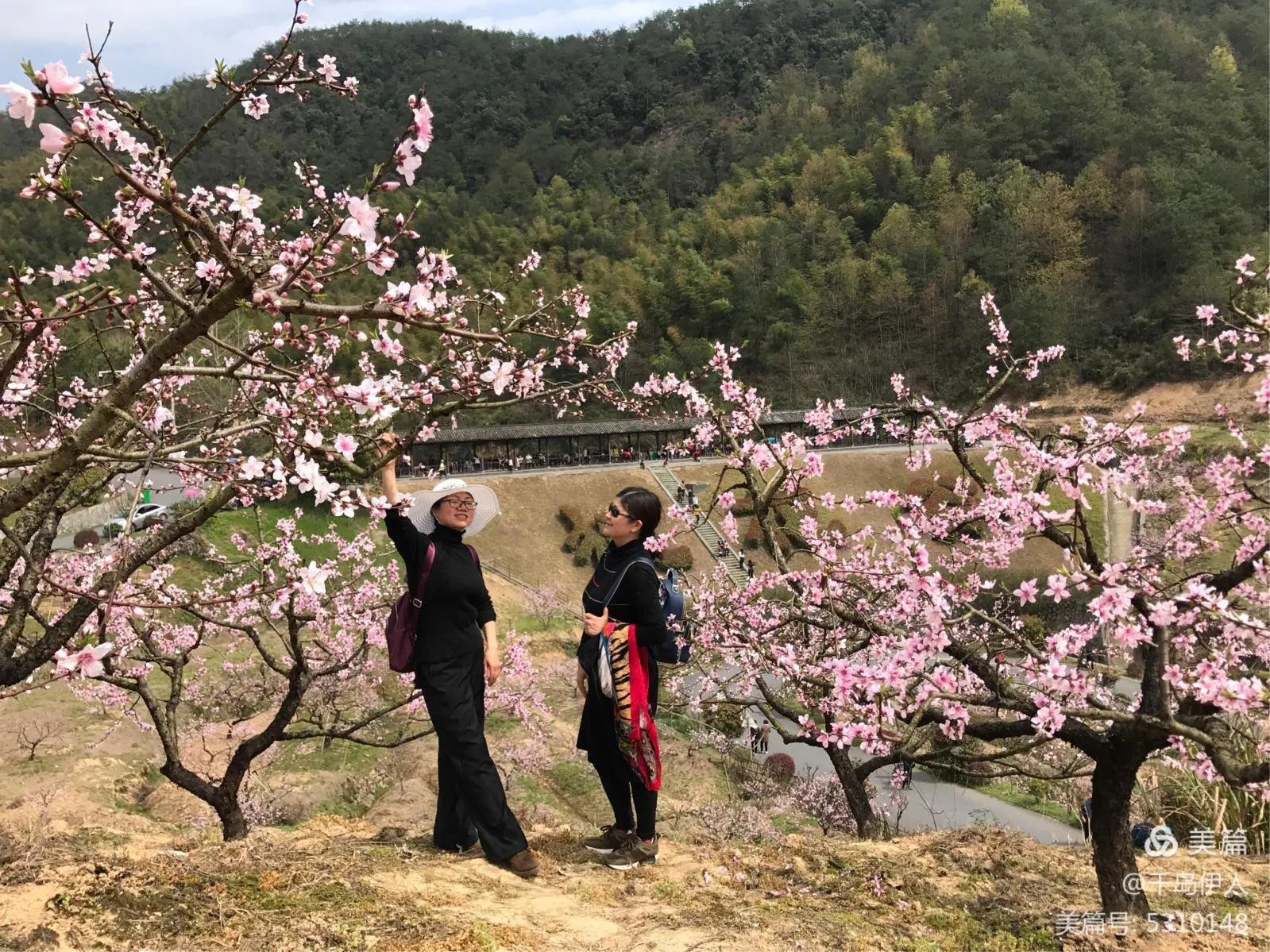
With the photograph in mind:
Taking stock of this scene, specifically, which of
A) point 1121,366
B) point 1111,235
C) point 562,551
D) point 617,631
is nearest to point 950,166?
point 1111,235

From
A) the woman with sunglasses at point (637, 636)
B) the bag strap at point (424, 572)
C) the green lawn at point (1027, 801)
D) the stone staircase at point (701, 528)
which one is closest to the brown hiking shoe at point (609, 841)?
the woman with sunglasses at point (637, 636)

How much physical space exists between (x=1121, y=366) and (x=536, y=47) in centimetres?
9124

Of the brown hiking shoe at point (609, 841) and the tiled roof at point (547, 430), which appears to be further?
the tiled roof at point (547, 430)

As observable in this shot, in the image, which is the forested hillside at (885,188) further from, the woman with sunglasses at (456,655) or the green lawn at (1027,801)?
the woman with sunglasses at (456,655)

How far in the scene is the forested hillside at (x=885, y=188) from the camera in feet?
160

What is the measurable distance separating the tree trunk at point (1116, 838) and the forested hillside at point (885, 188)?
4154 cm

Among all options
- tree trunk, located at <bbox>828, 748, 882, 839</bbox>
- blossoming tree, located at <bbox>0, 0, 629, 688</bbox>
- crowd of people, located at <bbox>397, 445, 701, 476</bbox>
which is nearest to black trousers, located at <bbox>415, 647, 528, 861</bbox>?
blossoming tree, located at <bbox>0, 0, 629, 688</bbox>

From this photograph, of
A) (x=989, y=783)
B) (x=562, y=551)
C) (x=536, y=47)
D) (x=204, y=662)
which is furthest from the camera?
(x=536, y=47)

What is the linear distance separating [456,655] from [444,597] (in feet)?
0.89

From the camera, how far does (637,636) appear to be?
353cm

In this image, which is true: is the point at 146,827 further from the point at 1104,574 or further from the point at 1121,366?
the point at 1121,366

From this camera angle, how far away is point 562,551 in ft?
90.0

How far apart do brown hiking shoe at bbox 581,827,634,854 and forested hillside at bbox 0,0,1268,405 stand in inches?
1570

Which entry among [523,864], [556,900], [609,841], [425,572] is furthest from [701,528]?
[556,900]
